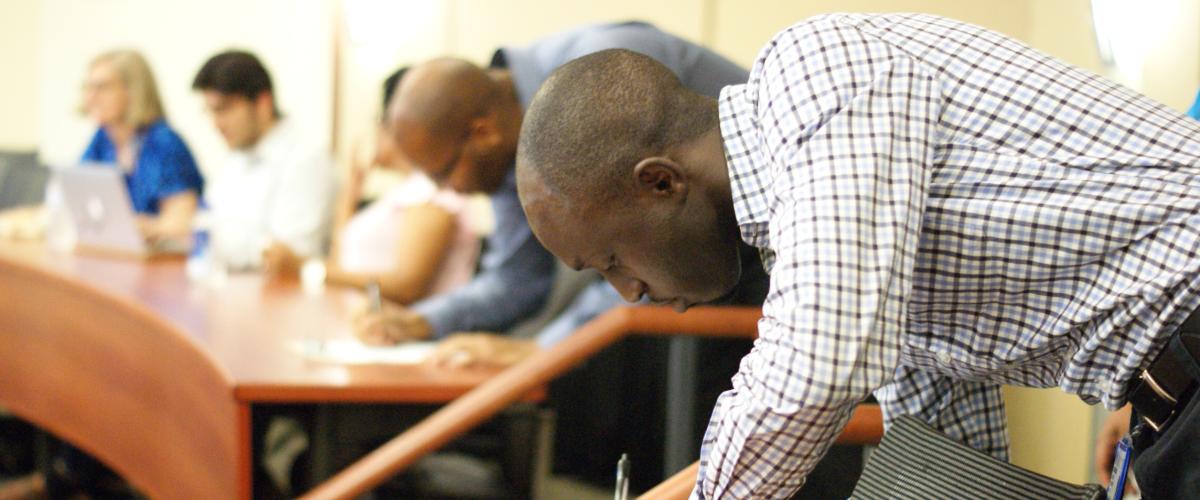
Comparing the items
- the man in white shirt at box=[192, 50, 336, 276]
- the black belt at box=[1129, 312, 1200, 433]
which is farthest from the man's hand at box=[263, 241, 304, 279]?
the black belt at box=[1129, 312, 1200, 433]

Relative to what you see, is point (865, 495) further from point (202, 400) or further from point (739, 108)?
point (202, 400)

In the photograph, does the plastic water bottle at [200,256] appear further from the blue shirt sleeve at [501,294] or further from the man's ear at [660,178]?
the man's ear at [660,178]

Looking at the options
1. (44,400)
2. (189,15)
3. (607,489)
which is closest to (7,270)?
(44,400)

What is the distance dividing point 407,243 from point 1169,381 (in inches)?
108

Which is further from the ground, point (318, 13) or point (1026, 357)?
point (1026, 357)

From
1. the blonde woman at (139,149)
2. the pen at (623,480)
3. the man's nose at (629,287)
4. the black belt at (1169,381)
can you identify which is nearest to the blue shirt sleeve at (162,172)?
the blonde woman at (139,149)

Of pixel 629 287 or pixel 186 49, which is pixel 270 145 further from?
pixel 629 287

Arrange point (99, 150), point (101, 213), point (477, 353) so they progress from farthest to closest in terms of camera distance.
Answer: point (99, 150) → point (101, 213) → point (477, 353)

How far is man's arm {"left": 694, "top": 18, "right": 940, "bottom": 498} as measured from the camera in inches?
38.3

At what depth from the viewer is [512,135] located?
265 cm

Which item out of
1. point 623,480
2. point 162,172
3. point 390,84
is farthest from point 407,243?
point 623,480

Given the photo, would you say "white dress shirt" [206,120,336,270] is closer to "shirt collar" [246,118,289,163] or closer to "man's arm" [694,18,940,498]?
"shirt collar" [246,118,289,163]

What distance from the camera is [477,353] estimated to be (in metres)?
2.56

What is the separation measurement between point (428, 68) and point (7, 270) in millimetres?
1847
